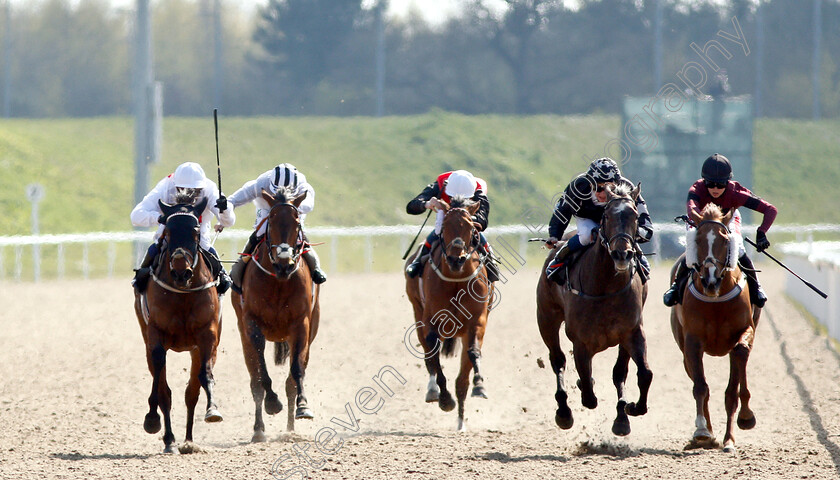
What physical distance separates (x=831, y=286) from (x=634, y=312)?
19.3 ft

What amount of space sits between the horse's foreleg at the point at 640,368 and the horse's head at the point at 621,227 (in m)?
0.59

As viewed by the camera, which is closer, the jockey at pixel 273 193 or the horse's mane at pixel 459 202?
the jockey at pixel 273 193

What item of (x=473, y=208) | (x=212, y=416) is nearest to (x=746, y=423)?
A: (x=473, y=208)

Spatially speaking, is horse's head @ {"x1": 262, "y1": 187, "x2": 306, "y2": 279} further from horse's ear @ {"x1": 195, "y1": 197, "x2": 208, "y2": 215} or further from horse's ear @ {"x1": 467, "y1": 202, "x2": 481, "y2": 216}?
horse's ear @ {"x1": 467, "y1": 202, "x2": 481, "y2": 216}

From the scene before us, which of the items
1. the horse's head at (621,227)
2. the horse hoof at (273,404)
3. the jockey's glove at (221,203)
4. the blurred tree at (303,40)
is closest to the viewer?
the horse's head at (621,227)

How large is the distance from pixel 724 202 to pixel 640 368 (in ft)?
4.61

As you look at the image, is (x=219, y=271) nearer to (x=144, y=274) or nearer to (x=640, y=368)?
(x=144, y=274)

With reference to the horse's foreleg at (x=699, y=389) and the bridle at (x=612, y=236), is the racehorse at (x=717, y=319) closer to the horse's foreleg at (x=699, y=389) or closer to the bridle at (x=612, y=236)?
the horse's foreleg at (x=699, y=389)

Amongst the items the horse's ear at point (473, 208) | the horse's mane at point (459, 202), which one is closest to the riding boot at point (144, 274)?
the horse's mane at point (459, 202)

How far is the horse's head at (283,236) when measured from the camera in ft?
25.4

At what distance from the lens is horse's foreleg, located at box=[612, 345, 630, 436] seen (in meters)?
7.39

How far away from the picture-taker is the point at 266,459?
734 centimetres

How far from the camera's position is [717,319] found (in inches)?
297

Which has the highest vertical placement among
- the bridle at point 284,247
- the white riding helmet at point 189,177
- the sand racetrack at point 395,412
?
the white riding helmet at point 189,177
